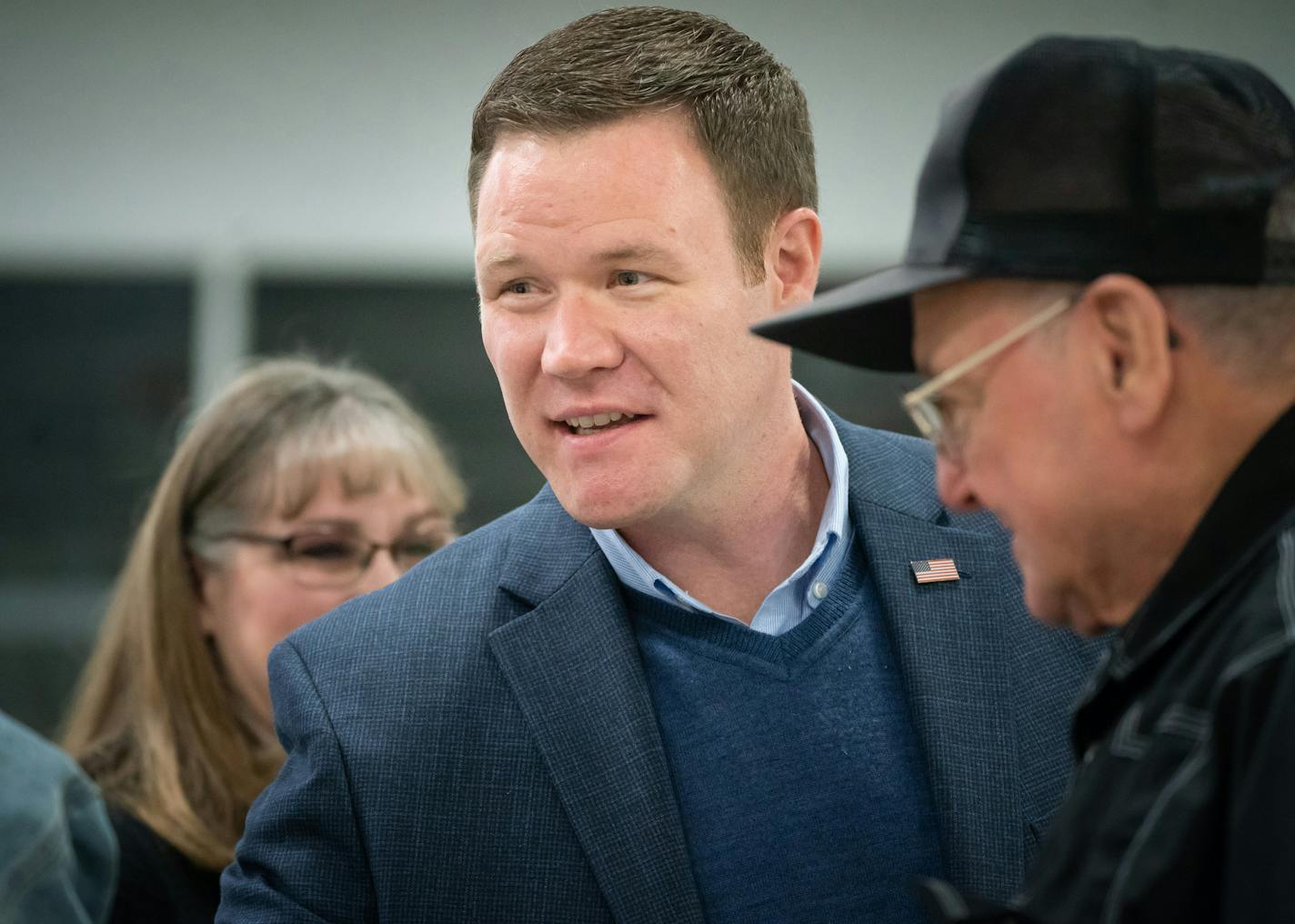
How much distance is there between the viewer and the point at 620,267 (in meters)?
1.59

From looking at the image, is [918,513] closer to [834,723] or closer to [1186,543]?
[834,723]

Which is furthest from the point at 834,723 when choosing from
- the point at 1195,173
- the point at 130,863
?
the point at 130,863

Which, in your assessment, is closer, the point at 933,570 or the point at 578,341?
the point at 578,341

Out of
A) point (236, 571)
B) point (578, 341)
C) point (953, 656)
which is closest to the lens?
point (578, 341)

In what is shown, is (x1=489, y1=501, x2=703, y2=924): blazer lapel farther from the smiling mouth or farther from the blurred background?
the blurred background

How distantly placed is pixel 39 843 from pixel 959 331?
1.26m

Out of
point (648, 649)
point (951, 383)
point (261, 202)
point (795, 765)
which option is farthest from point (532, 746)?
point (261, 202)

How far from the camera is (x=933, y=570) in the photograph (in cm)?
176

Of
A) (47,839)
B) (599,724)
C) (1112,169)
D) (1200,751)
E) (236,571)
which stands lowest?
(47,839)

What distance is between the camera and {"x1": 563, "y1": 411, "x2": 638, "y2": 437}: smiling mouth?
5.30ft

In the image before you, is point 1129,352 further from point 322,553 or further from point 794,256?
point 322,553

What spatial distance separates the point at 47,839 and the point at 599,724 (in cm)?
69

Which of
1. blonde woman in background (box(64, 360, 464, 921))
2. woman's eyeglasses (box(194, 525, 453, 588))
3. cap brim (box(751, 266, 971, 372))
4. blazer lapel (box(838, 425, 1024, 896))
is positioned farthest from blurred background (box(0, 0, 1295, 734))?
cap brim (box(751, 266, 971, 372))

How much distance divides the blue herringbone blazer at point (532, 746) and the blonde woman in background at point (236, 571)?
0.72 metres
